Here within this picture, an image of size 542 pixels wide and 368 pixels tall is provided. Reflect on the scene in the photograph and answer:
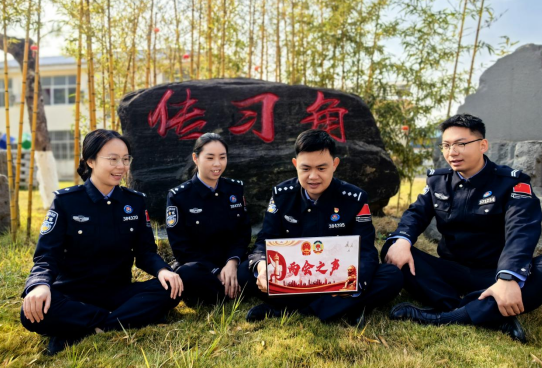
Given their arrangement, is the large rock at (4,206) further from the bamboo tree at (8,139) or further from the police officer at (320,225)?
the police officer at (320,225)

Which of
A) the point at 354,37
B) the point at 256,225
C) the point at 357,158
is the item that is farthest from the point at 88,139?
the point at 354,37

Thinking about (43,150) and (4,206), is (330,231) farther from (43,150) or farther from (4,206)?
(43,150)

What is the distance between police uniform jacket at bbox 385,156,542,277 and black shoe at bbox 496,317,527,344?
294mm

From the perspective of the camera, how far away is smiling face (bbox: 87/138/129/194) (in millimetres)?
2434

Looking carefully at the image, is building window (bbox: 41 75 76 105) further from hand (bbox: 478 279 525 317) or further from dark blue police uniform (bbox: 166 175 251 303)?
hand (bbox: 478 279 525 317)

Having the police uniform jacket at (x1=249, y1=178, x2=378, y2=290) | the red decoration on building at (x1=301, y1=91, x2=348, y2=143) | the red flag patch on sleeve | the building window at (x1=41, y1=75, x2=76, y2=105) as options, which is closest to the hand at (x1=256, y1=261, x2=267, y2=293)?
the police uniform jacket at (x1=249, y1=178, x2=378, y2=290)

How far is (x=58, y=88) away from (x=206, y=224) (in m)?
17.7

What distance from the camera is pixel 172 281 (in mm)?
2381

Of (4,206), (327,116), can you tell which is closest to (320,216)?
(327,116)

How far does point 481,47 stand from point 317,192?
3.84 m

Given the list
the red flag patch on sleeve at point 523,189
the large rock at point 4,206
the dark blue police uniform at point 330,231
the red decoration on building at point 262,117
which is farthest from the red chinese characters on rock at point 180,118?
the red flag patch on sleeve at point 523,189

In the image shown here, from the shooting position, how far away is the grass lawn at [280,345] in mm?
1977

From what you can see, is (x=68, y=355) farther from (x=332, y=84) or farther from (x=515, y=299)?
(x=332, y=84)

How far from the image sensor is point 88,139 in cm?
246
